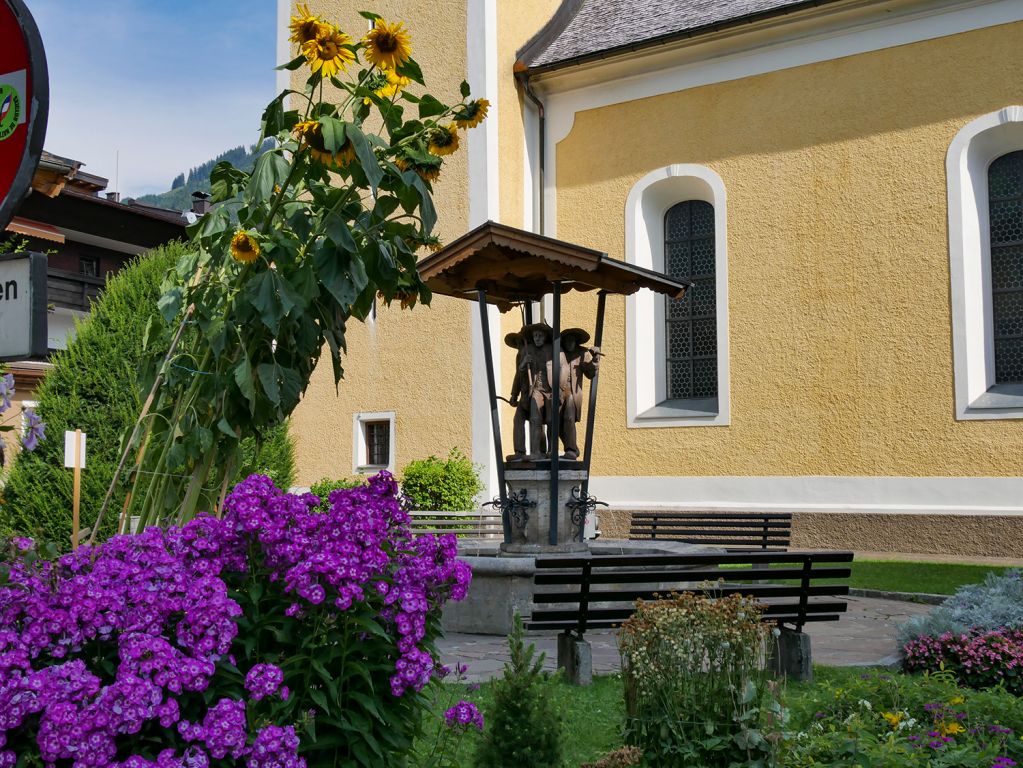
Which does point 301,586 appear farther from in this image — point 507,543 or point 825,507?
point 825,507

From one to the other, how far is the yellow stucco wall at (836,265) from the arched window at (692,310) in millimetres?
784

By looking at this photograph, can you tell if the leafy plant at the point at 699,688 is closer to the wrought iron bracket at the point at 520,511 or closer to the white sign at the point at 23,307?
the white sign at the point at 23,307

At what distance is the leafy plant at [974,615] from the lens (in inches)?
249

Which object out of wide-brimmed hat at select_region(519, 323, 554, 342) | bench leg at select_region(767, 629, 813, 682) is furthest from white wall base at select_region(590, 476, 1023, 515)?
bench leg at select_region(767, 629, 813, 682)

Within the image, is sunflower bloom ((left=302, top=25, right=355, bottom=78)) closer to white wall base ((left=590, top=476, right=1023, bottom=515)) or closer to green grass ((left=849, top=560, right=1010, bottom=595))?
green grass ((left=849, top=560, right=1010, bottom=595))

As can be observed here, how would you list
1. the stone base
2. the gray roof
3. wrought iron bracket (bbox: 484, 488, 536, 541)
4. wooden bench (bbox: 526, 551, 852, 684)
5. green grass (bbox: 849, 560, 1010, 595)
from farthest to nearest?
the gray roof → green grass (bbox: 849, 560, 1010, 595) → wrought iron bracket (bbox: 484, 488, 536, 541) → the stone base → wooden bench (bbox: 526, 551, 852, 684)

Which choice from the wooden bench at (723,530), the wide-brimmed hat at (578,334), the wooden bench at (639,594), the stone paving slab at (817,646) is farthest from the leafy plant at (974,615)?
the wooden bench at (723,530)

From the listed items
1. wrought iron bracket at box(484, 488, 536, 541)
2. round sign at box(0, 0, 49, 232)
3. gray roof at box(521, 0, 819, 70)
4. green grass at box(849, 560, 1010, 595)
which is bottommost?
green grass at box(849, 560, 1010, 595)

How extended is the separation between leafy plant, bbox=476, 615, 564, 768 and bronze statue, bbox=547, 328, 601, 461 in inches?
231

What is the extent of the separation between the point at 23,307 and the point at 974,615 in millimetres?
5868

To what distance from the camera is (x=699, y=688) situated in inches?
151

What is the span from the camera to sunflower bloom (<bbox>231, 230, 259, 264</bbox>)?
4.07 metres

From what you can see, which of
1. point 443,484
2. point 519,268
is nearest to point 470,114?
point 519,268

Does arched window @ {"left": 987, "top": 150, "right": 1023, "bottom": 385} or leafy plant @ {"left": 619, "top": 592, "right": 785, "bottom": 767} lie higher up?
arched window @ {"left": 987, "top": 150, "right": 1023, "bottom": 385}
